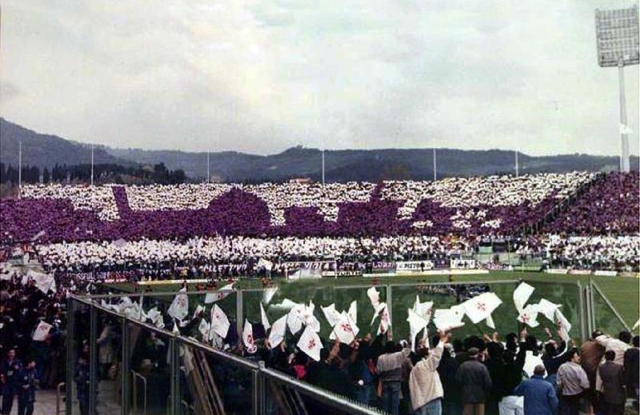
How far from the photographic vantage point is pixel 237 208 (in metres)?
41.0

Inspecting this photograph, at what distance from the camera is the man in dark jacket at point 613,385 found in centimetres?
620

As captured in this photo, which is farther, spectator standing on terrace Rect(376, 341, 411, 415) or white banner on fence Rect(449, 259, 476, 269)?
white banner on fence Rect(449, 259, 476, 269)

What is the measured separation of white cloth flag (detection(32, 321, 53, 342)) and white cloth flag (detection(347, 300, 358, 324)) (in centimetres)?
368

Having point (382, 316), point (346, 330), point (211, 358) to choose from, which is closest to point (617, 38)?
point (382, 316)

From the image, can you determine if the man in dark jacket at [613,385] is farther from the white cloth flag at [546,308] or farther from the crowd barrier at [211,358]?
the crowd barrier at [211,358]

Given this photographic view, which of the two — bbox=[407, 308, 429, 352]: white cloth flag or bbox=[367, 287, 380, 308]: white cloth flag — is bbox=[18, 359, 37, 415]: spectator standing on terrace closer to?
bbox=[367, 287, 380, 308]: white cloth flag

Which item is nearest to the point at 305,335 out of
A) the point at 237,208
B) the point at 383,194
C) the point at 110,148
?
the point at 110,148

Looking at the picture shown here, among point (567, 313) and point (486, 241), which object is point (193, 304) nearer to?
point (567, 313)

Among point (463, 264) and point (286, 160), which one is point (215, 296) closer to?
point (463, 264)

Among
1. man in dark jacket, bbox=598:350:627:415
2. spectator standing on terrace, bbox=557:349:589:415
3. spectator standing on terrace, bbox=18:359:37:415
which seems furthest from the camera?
spectator standing on terrace, bbox=18:359:37:415

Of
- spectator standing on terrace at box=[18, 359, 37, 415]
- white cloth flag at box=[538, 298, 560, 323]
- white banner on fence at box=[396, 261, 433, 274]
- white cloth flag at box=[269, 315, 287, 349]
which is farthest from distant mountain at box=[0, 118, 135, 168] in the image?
white cloth flag at box=[538, 298, 560, 323]

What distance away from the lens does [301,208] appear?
4378 centimetres

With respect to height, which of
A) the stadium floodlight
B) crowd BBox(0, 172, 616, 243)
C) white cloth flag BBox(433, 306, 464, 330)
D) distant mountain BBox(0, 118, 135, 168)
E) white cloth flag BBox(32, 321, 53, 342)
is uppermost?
the stadium floodlight

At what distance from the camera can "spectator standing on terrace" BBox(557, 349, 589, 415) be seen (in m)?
6.36
